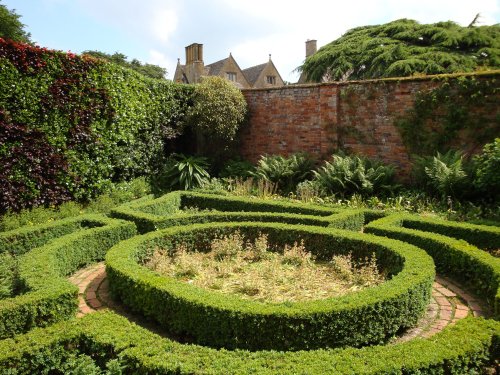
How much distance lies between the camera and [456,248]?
18.7ft

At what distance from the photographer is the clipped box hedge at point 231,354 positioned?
3.05 metres

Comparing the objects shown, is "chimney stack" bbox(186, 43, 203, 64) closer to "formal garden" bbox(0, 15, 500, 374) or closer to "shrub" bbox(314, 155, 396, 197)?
"formal garden" bbox(0, 15, 500, 374)

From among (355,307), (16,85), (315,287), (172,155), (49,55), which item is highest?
(49,55)

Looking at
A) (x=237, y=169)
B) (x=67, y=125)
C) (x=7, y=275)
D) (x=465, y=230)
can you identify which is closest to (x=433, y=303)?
(x=465, y=230)

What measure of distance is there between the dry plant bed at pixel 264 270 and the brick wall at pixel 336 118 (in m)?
5.66

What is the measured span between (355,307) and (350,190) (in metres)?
6.89

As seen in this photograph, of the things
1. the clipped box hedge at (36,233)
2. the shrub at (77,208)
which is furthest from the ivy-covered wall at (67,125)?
the clipped box hedge at (36,233)

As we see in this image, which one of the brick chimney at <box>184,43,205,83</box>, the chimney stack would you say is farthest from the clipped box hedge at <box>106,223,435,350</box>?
the chimney stack

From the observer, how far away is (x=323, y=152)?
12.2 metres

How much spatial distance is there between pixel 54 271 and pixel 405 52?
52.3ft

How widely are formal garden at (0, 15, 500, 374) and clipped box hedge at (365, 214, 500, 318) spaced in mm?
25

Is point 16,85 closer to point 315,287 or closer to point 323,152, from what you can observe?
point 315,287

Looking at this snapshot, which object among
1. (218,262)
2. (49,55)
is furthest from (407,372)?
(49,55)

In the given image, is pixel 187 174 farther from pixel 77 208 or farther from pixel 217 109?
pixel 77 208
